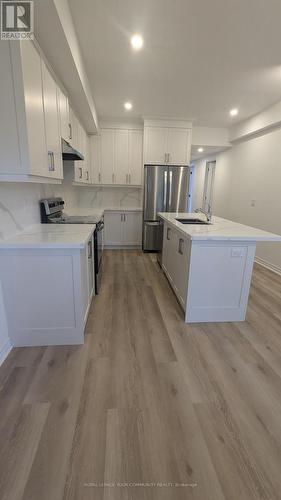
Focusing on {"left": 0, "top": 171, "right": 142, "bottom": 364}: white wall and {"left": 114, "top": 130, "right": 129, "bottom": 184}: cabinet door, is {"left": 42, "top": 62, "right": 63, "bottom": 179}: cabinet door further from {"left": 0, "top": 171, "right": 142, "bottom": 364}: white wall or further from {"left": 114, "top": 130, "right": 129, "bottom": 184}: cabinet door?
{"left": 114, "top": 130, "right": 129, "bottom": 184}: cabinet door

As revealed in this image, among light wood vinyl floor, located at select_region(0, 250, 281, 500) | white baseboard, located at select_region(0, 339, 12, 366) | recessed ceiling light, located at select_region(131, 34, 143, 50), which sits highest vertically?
recessed ceiling light, located at select_region(131, 34, 143, 50)

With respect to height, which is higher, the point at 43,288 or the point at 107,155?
the point at 107,155

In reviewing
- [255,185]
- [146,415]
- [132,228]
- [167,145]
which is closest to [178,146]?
[167,145]

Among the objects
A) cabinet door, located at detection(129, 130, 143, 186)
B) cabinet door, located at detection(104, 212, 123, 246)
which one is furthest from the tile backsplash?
cabinet door, located at detection(129, 130, 143, 186)

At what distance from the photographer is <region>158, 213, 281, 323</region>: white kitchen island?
7.19 feet

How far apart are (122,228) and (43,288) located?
3.30 m

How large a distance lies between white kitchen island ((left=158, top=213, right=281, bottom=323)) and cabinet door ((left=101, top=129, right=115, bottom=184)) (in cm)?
308

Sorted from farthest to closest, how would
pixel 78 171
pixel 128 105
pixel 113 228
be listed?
1. pixel 113 228
2. pixel 128 105
3. pixel 78 171

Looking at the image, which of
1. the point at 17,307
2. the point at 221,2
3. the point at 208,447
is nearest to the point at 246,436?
the point at 208,447

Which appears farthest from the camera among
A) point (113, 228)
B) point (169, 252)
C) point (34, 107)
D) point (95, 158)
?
point (113, 228)

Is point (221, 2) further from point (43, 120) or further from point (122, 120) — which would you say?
point (122, 120)

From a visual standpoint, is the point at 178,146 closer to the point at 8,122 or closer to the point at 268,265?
the point at 268,265

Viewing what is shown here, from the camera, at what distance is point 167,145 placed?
474 centimetres

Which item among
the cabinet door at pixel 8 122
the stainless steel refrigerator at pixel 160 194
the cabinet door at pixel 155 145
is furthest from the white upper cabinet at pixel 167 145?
the cabinet door at pixel 8 122
